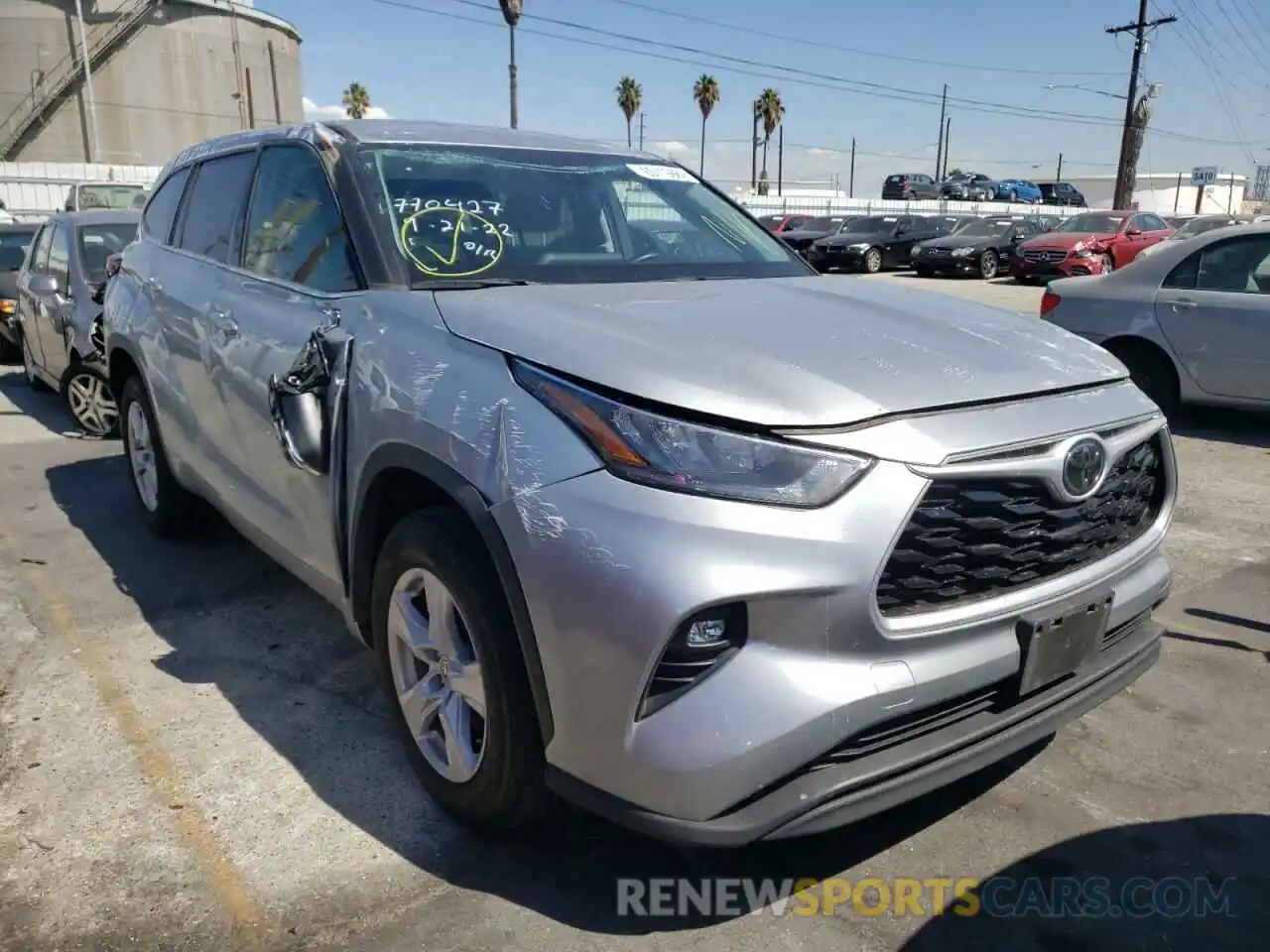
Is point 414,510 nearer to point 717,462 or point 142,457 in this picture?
point 717,462

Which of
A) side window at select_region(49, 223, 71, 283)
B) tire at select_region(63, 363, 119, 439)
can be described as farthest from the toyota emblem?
side window at select_region(49, 223, 71, 283)

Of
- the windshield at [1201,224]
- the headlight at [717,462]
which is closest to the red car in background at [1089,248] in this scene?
the windshield at [1201,224]

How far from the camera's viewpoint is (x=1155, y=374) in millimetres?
7508

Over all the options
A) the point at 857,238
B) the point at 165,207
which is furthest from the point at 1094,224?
the point at 165,207

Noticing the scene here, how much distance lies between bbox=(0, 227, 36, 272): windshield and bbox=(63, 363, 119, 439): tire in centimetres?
482

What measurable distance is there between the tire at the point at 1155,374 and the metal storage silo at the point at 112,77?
4338 cm

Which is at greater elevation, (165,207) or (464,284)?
(165,207)

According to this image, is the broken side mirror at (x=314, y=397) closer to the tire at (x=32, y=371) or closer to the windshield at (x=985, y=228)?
the tire at (x=32, y=371)

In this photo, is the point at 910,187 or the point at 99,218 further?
the point at 910,187

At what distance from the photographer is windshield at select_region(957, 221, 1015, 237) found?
984 inches

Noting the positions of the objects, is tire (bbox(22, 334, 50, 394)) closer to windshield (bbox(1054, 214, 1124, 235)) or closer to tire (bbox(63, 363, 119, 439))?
tire (bbox(63, 363, 119, 439))

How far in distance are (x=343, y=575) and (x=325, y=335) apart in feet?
2.32

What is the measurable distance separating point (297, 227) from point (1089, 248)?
69.6 ft

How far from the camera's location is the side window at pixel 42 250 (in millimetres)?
8664
